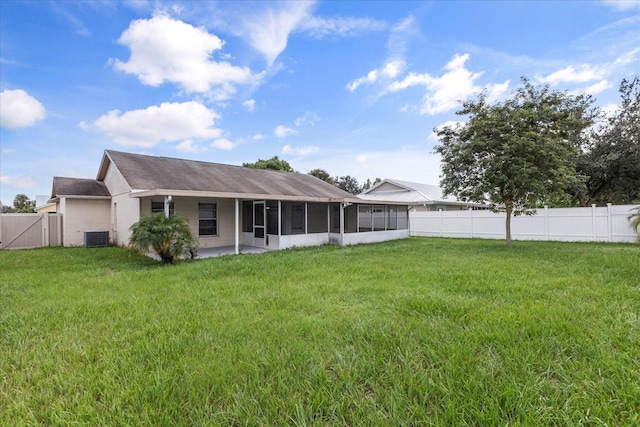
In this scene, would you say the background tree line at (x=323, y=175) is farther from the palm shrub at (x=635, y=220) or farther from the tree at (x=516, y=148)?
the palm shrub at (x=635, y=220)

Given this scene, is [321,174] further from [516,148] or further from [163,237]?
[163,237]

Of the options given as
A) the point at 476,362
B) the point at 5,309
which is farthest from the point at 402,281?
the point at 5,309

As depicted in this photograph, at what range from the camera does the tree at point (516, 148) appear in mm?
10180

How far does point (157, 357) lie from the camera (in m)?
2.98

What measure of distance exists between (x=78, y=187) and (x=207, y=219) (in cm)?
650

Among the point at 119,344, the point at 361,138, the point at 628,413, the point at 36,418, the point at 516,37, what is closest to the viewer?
the point at 628,413

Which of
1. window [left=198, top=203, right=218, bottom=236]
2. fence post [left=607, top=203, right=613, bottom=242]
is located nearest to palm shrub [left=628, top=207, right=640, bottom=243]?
fence post [left=607, top=203, right=613, bottom=242]

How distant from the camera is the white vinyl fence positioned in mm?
12586

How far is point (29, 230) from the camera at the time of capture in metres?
13.2

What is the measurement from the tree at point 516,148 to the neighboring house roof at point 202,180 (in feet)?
17.0

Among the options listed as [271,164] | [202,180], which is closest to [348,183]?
[271,164]

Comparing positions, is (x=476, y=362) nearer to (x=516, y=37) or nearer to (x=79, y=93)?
(x=516, y=37)

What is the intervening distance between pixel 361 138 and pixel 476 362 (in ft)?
60.1

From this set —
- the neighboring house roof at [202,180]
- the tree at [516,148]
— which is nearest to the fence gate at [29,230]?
the neighboring house roof at [202,180]
